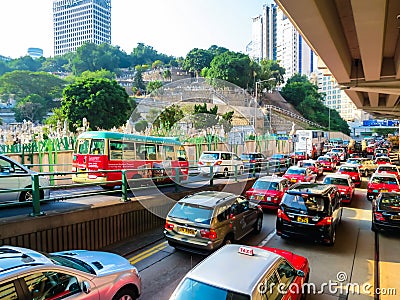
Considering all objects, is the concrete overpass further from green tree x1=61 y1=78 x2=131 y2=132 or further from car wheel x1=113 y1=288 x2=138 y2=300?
green tree x1=61 y1=78 x2=131 y2=132

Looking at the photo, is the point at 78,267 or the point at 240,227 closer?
the point at 78,267

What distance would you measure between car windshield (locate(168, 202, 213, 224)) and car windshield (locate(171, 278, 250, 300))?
3.25 meters

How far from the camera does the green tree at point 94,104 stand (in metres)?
48.2

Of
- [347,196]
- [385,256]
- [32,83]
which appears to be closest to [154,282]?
[385,256]

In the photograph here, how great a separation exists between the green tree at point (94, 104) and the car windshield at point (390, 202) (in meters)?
44.3

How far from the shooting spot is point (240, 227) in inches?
326

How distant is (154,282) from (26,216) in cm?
314

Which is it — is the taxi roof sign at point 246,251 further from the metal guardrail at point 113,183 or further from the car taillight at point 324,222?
the metal guardrail at point 113,183

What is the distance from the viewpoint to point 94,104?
158 ft

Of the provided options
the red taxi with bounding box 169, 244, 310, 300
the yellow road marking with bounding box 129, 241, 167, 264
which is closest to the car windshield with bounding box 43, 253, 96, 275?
the red taxi with bounding box 169, 244, 310, 300

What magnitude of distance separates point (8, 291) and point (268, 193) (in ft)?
34.4

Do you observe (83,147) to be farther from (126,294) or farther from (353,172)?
(353,172)

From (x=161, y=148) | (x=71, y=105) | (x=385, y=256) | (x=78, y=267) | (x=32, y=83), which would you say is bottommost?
(x=385, y=256)

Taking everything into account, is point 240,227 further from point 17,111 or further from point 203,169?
point 17,111
